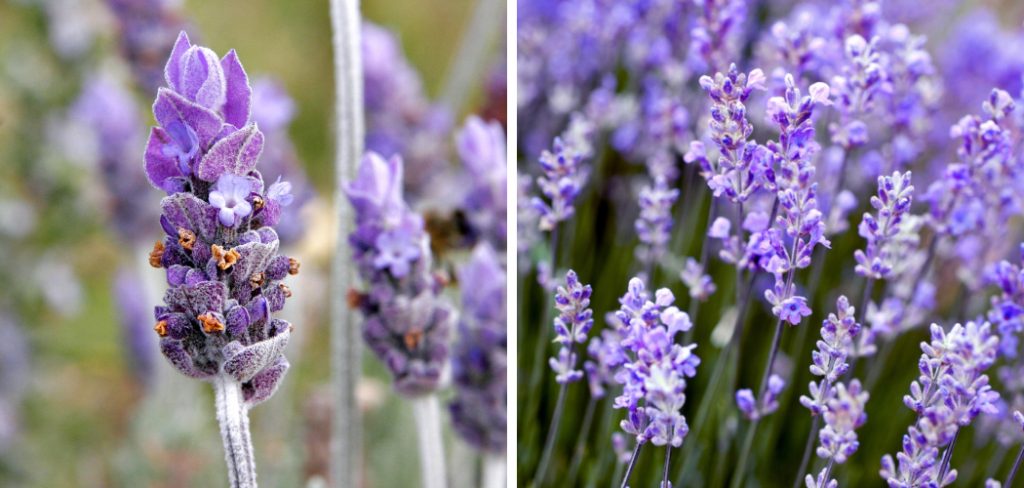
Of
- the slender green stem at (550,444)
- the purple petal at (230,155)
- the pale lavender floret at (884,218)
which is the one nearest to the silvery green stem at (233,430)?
the purple petal at (230,155)

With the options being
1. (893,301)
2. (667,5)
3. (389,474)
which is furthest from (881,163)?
(389,474)

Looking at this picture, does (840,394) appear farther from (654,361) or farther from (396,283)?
(396,283)

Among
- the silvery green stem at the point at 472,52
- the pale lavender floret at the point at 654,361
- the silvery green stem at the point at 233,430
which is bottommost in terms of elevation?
the silvery green stem at the point at 233,430

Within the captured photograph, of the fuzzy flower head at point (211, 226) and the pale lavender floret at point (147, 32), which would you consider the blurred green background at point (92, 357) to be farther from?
the fuzzy flower head at point (211, 226)

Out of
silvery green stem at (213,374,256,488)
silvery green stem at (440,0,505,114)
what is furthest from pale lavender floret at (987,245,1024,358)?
silvery green stem at (440,0,505,114)

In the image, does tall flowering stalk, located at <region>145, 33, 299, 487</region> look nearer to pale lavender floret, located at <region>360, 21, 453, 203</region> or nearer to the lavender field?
the lavender field
